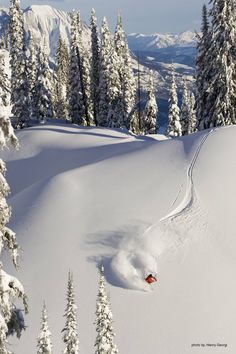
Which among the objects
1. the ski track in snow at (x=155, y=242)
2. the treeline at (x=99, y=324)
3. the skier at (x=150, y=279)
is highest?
the treeline at (x=99, y=324)

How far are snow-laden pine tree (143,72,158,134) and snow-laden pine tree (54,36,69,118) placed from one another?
20974mm

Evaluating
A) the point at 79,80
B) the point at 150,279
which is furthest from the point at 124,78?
the point at 150,279

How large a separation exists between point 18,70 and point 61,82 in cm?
3203

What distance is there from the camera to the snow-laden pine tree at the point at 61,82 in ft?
260

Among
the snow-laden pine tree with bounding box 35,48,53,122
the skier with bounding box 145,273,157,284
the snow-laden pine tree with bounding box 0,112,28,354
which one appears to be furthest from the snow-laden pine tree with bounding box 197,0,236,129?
the snow-laden pine tree with bounding box 0,112,28,354

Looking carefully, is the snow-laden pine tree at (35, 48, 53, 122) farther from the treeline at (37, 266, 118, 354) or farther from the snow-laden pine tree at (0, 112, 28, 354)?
the snow-laden pine tree at (0, 112, 28, 354)

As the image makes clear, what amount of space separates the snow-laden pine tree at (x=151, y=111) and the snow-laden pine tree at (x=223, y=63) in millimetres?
20065

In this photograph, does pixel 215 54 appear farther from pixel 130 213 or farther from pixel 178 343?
pixel 178 343

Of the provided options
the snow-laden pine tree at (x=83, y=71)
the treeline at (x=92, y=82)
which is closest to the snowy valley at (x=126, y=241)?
the treeline at (x=92, y=82)

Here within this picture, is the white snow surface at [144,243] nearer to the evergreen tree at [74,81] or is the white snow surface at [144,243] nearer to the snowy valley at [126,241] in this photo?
the snowy valley at [126,241]

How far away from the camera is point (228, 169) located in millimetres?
27172

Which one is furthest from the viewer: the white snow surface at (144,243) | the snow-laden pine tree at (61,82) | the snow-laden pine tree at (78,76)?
the snow-laden pine tree at (61,82)

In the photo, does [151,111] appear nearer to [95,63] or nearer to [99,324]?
[95,63]

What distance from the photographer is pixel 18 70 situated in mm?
53750
